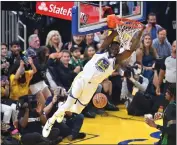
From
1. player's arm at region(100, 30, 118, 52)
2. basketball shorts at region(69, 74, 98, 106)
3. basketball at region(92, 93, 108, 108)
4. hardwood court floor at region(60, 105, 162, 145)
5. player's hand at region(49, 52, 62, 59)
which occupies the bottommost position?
hardwood court floor at region(60, 105, 162, 145)

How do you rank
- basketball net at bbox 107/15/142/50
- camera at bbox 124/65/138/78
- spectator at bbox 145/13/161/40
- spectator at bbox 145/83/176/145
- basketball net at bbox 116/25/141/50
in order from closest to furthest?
basketball net at bbox 107/15/142/50
basketball net at bbox 116/25/141/50
spectator at bbox 145/83/176/145
camera at bbox 124/65/138/78
spectator at bbox 145/13/161/40

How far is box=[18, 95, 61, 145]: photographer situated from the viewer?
859 centimetres

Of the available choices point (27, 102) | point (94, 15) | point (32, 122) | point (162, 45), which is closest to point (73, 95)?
point (94, 15)

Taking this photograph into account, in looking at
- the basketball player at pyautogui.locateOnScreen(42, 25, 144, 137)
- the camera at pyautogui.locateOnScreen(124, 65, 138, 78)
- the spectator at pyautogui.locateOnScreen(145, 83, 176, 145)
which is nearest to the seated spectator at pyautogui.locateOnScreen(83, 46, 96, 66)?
the camera at pyautogui.locateOnScreen(124, 65, 138, 78)

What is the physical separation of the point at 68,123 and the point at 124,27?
379 cm

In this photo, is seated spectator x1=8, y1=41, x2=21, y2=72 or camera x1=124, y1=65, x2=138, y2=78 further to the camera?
camera x1=124, y1=65, x2=138, y2=78

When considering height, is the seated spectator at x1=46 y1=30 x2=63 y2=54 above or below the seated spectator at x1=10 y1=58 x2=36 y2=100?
above

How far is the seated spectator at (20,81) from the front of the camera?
28.8 feet

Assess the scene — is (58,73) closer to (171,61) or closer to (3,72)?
(3,72)

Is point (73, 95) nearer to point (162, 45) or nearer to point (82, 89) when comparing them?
point (82, 89)

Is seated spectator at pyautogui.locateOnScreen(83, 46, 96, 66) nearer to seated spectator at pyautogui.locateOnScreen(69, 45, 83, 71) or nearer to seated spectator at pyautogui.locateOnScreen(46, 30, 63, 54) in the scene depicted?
seated spectator at pyautogui.locateOnScreen(69, 45, 83, 71)

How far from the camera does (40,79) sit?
9.18 m

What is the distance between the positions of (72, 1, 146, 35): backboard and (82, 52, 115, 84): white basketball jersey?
1.10ft

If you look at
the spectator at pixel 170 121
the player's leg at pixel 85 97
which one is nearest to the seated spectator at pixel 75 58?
the spectator at pixel 170 121
